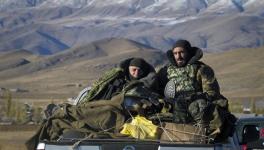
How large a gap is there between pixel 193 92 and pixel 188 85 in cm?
13

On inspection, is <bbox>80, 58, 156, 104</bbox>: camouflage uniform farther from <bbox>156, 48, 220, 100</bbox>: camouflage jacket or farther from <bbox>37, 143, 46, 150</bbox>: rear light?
<bbox>37, 143, 46, 150</bbox>: rear light

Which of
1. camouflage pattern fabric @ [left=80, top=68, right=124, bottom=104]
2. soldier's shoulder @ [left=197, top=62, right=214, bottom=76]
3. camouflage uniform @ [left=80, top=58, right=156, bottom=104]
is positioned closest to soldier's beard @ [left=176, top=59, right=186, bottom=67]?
soldier's shoulder @ [left=197, top=62, right=214, bottom=76]

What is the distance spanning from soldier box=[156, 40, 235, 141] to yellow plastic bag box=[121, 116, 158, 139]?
0.37 metres

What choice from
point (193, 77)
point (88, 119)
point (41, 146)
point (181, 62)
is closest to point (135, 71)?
point (181, 62)

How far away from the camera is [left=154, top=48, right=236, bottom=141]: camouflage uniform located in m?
8.77

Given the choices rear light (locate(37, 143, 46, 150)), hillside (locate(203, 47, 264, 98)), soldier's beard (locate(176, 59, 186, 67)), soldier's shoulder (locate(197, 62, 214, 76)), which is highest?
hillside (locate(203, 47, 264, 98))

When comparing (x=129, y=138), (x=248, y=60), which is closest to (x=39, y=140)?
(x=129, y=138)

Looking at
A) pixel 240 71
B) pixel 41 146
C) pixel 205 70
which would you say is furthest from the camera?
pixel 240 71

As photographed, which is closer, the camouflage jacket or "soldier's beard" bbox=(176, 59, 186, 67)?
the camouflage jacket

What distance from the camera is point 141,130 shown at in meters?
8.61

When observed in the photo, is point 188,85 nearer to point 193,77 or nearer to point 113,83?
point 193,77

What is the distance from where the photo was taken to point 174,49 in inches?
399

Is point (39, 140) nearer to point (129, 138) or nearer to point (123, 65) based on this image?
point (129, 138)

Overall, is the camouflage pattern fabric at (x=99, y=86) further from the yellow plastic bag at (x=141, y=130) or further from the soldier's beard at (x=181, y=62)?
the yellow plastic bag at (x=141, y=130)
